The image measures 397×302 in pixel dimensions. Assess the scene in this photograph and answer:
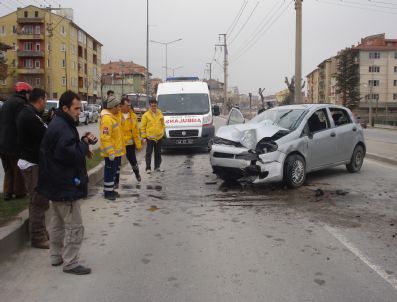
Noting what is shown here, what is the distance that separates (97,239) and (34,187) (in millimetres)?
1034

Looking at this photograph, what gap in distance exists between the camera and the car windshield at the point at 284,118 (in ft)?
Result: 31.8

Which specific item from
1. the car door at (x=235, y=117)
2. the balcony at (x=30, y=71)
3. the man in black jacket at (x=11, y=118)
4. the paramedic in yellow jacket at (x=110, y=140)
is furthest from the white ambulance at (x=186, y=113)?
the balcony at (x=30, y=71)

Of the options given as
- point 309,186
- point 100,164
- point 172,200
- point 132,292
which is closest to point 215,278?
point 132,292

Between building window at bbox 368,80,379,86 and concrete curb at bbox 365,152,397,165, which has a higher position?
building window at bbox 368,80,379,86

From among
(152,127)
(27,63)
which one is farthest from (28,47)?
(152,127)

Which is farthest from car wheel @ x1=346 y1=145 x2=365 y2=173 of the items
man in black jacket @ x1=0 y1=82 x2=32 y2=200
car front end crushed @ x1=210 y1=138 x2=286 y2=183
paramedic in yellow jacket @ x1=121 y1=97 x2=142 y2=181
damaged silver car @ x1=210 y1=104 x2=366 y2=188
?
man in black jacket @ x1=0 y1=82 x2=32 y2=200

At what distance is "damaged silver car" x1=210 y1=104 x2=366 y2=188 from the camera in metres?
8.87

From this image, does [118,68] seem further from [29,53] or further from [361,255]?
[361,255]

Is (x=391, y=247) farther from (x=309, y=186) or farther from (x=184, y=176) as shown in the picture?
(x=184, y=176)

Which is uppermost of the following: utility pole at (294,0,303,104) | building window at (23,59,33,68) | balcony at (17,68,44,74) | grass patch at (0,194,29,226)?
building window at (23,59,33,68)

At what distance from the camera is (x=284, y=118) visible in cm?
1001

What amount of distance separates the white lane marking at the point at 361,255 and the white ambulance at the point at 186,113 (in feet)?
31.1

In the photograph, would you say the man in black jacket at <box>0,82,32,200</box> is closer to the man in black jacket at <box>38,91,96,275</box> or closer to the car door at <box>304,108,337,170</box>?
the man in black jacket at <box>38,91,96,275</box>

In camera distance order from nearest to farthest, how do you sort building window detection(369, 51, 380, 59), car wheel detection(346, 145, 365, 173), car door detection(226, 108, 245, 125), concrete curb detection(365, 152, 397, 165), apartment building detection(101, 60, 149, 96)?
car wheel detection(346, 145, 365, 173) → car door detection(226, 108, 245, 125) → concrete curb detection(365, 152, 397, 165) → building window detection(369, 51, 380, 59) → apartment building detection(101, 60, 149, 96)
